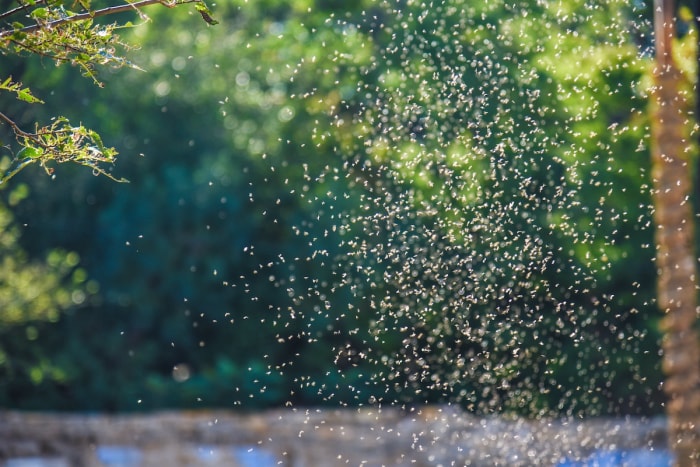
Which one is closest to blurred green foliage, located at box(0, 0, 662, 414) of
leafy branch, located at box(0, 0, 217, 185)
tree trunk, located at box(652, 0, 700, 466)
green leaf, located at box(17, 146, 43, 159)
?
tree trunk, located at box(652, 0, 700, 466)

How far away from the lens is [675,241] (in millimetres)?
7926

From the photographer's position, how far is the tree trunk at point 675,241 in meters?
7.78

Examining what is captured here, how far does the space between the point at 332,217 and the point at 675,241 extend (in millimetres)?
5298

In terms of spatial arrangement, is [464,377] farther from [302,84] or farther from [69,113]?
[69,113]

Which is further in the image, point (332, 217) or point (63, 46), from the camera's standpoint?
point (332, 217)

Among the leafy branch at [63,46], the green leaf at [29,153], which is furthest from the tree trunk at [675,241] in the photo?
the green leaf at [29,153]

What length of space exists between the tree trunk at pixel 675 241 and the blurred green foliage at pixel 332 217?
3258 millimetres

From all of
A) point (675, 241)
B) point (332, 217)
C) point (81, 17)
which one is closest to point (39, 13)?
point (81, 17)

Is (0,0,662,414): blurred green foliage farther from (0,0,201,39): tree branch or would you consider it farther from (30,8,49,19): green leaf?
(30,8,49,19): green leaf

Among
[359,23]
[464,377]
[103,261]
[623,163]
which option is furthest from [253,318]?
[623,163]

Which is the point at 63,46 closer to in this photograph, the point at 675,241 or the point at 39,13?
the point at 39,13

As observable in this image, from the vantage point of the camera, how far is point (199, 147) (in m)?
13.4

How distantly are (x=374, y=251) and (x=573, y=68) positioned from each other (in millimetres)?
3033

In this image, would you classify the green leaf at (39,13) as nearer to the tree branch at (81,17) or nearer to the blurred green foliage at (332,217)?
the tree branch at (81,17)
